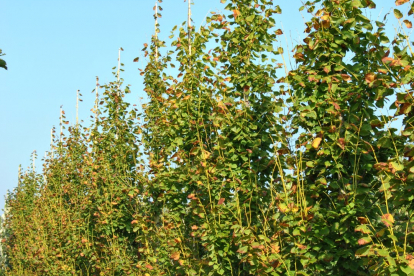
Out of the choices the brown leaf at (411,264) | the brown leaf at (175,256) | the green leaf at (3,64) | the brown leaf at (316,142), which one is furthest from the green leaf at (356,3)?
the brown leaf at (175,256)

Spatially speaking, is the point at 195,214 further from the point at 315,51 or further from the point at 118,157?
the point at 118,157

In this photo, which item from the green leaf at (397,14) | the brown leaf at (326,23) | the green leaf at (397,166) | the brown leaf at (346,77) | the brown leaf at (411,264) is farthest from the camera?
the brown leaf at (326,23)

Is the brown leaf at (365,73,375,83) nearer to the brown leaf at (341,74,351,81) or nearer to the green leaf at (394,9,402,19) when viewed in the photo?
the brown leaf at (341,74,351,81)

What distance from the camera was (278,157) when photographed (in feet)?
15.5

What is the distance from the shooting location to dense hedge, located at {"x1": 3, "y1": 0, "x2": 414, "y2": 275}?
154 inches

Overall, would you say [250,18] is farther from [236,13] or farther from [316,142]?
[316,142]

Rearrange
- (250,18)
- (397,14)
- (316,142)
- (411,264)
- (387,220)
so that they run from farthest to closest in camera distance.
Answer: (250,18), (316,142), (397,14), (387,220), (411,264)

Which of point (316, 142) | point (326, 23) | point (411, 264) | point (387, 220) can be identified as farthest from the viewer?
point (326, 23)

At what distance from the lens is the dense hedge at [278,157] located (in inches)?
154

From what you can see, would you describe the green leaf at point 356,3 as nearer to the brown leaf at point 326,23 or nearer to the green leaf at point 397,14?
the brown leaf at point 326,23

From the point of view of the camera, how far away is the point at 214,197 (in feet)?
19.2

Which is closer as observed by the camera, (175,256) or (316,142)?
(316,142)

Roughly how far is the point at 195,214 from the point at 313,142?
7.75 feet

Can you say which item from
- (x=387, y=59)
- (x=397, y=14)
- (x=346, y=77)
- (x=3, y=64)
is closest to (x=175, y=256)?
(x=346, y=77)
